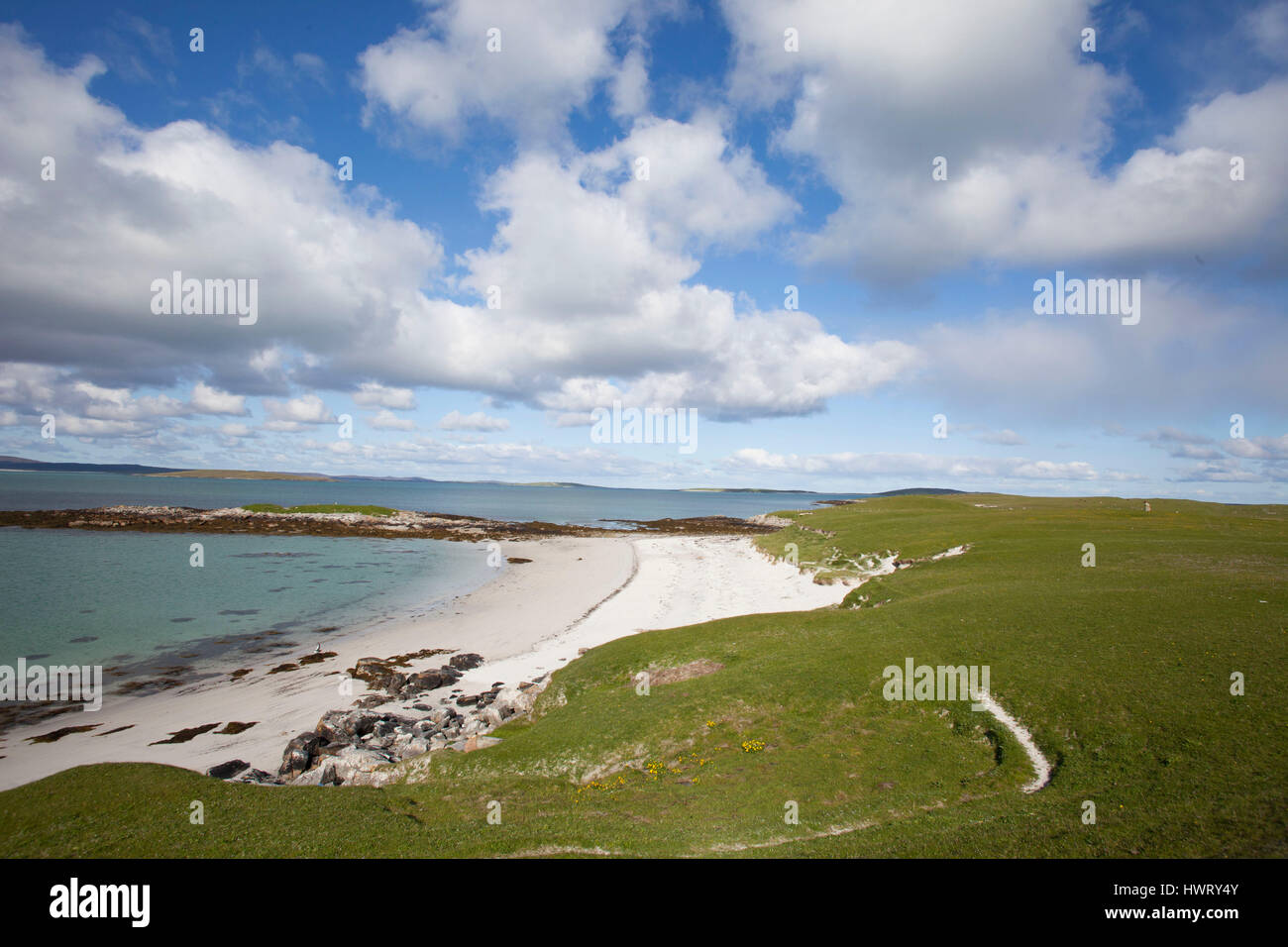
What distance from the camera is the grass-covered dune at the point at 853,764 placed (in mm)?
11812

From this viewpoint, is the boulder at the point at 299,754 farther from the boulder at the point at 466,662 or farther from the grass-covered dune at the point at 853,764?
the boulder at the point at 466,662

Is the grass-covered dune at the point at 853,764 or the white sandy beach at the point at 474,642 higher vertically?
the grass-covered dune at the point at 853,764

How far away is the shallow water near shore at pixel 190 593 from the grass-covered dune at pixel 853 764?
2648 centimetres

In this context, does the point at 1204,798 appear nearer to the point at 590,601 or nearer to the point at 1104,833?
the point at 1104,833

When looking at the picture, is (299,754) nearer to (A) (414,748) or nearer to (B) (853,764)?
(A) (414,748)

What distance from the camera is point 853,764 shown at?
16.2 meters

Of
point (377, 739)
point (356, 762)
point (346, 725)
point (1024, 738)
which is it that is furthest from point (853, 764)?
point (346, 725)

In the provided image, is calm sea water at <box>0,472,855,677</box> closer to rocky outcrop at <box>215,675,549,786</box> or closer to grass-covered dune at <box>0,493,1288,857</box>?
rocky outcrop at <box>215,675,549,786</box>

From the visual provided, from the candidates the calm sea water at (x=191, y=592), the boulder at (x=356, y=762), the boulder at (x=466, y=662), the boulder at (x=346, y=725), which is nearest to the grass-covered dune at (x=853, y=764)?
the boulder at (x=356, y=762)

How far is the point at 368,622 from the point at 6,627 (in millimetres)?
23242

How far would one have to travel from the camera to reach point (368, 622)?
46.9 metres

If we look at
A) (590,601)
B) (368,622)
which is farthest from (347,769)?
(590,601)
